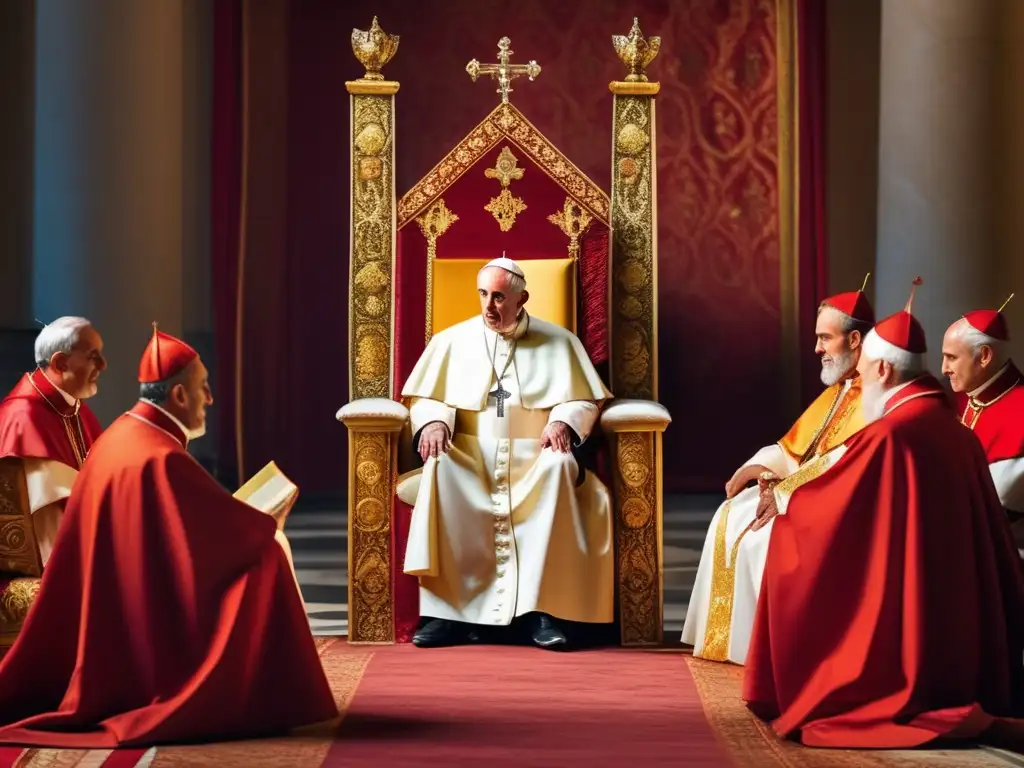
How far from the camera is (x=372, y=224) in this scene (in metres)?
7.00

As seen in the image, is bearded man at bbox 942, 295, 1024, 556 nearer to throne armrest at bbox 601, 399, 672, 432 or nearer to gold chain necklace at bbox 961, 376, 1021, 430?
gold chain necklace at bbox 961, 376, 1021, 430

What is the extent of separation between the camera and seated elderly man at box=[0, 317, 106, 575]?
18.0 feet

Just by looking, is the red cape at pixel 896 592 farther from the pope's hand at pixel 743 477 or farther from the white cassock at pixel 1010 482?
the pope's hand at pixel 743 477

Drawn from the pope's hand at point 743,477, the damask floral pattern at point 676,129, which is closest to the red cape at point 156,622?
the pope's hand at point 743,477

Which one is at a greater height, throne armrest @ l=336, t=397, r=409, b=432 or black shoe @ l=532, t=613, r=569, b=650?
throne armrest @ l=336, t=397, r=409, b=432

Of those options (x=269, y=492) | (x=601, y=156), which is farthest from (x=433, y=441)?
(x=601, y=156)

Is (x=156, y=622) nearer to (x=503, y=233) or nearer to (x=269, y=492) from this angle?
(x=269, y=492)

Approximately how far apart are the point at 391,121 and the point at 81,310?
6.25ft

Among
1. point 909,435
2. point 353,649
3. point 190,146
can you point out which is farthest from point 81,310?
point 909,435

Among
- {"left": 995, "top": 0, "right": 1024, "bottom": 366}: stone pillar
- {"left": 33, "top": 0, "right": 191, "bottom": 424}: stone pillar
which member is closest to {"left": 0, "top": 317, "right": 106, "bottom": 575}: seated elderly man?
{"left": 33, "top": 0, "right": 191, "bottom": 424}: stone pillar

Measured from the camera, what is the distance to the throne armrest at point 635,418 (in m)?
6.48

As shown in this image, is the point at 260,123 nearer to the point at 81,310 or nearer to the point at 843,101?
the point at 81,310

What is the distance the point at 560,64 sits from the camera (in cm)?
949

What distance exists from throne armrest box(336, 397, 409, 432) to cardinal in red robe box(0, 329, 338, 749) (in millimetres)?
1781
